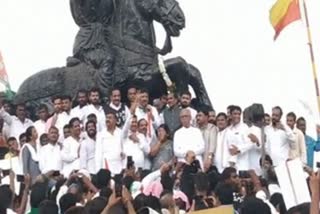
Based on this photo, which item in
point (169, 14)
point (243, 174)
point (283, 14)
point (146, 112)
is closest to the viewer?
point (283, 14)

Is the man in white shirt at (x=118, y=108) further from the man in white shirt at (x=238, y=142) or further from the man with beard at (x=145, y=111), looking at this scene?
the man in white shirt at (x=238, y=142)

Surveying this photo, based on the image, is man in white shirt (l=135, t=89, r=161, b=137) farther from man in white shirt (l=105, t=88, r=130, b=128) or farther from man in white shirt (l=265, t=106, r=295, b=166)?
man in white shirt (l=265, t=106, r=295, b=166)

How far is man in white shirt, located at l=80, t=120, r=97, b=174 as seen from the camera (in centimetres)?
2279

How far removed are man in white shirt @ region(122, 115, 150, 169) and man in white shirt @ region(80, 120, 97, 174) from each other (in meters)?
0.59

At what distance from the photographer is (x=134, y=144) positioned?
22719 millimetres

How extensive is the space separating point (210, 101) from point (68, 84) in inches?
116

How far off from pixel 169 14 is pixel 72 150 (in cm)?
564

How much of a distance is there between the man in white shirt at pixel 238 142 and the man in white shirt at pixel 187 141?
1.67ft

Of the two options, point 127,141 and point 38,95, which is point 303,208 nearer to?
point 127,141

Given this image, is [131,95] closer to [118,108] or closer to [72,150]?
[118,108]

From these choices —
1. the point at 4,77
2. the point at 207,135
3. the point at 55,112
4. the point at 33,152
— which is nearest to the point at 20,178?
the point at 33,152

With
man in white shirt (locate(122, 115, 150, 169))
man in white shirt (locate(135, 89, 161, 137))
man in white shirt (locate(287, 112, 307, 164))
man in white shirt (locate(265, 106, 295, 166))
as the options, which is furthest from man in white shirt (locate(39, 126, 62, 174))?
man in white shirt (locate(287, 112, 307, 164))

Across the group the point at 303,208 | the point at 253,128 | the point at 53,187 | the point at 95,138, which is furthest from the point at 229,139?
the point at 303,208

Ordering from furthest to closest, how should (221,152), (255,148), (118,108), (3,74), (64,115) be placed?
(3,74) → (64,115) → (118,108) → (221,152) → (255,148)
